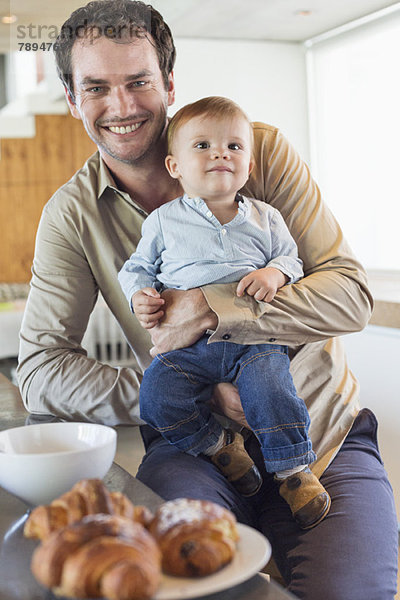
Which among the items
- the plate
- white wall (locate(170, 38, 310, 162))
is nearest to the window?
white wall (locate(170, 38, 310, 162))

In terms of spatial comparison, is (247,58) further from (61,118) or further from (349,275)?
(349,275)

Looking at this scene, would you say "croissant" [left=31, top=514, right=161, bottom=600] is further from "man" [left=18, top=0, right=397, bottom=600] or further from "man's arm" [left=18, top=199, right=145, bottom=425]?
"man's arm" [left=18, top=199, right=145, bottom=425]

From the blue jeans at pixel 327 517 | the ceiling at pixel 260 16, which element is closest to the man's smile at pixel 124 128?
the blue jeans at pixel 327 517

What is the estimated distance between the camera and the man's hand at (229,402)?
1.25m

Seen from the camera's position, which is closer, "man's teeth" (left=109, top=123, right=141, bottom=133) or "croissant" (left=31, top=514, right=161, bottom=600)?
"croissant" (left=31, top=514, right=161, bottom=600)

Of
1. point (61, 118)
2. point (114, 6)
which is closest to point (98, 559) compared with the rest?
point (114, 6)

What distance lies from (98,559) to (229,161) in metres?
0.86

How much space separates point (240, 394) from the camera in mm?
1184

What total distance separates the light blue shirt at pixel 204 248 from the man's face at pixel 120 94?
25 cm

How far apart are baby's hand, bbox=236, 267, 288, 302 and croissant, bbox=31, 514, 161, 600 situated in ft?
2.25

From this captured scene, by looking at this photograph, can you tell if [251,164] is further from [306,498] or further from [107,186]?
[306,498]

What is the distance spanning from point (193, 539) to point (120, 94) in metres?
1.09

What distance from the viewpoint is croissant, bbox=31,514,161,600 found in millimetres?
529

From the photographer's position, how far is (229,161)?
1.25m
